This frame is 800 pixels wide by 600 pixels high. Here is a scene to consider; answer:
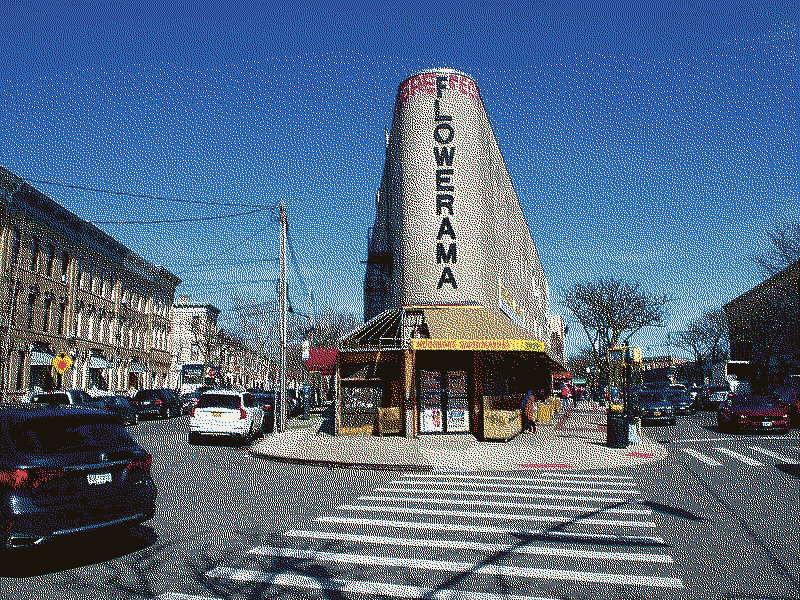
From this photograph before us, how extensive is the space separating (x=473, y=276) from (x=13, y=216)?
2937cm

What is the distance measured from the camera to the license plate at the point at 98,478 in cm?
778

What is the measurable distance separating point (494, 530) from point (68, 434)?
17.4 feet

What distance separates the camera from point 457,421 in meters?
30.4

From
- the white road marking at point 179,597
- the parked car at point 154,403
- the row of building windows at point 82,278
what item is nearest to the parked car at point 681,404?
Result: the parked car at point 154,403

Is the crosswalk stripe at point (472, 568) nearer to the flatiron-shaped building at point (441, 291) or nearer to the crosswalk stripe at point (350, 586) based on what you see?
the crosswalk stripe at point (350, 586)

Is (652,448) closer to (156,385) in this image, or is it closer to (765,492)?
(765,492)

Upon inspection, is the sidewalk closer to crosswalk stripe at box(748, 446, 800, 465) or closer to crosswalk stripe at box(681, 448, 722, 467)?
crosswalk stripe at box(681, 448, 722, 467)

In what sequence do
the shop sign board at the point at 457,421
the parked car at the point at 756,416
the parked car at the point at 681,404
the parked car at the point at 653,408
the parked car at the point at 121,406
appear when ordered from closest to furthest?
1. the parked car at the point at 756,416
2. the shop sign board at the point at 457,421
3. the parked car at the point at 653,408
4. the parked car at the point at 121,406
5. the parked car at the point at 681,404

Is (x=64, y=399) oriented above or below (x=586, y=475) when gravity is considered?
above

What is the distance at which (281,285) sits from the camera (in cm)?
3012

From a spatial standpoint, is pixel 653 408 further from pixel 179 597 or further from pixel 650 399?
pixel 179 597

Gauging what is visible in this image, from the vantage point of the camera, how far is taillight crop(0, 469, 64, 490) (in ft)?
23.7

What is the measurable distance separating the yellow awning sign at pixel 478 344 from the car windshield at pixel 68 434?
16.5m

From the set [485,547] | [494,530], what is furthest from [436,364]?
[485,547]
